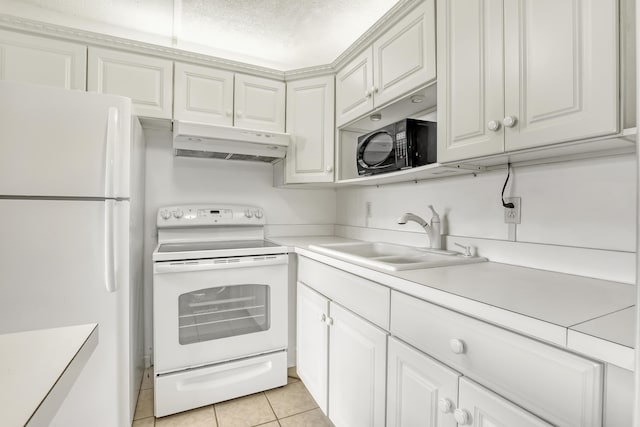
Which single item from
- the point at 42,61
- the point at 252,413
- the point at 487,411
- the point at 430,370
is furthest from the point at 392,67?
the point at 252,413

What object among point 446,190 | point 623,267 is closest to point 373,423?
point 623,267

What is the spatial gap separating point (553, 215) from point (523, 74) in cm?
57

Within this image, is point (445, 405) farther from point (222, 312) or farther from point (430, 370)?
point (222, 312)

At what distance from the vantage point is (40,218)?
1.32 m

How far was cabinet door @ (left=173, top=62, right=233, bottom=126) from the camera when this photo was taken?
2.00 metres

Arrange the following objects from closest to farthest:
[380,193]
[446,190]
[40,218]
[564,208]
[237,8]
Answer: [564,208] < [40,218] < [446,190] < [237,8] < [380,193]

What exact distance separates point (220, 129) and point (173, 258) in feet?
2.71

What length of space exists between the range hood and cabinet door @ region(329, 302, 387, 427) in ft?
3.76

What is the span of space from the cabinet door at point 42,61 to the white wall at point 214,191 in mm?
554

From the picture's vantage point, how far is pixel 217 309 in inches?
74.1

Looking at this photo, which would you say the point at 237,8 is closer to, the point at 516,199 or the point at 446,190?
the point at 446,190

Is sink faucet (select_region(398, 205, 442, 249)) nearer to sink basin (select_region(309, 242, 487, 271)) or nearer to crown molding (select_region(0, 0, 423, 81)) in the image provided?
sink basin (select_region(309, 242, 487, 271))

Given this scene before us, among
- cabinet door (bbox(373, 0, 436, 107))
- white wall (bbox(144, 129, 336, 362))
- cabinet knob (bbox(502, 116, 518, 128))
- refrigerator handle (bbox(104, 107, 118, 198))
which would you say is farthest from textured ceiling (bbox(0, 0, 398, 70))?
→ cabinet knob (bbox(502, 116, 518, 128))

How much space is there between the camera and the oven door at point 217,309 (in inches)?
67.2
